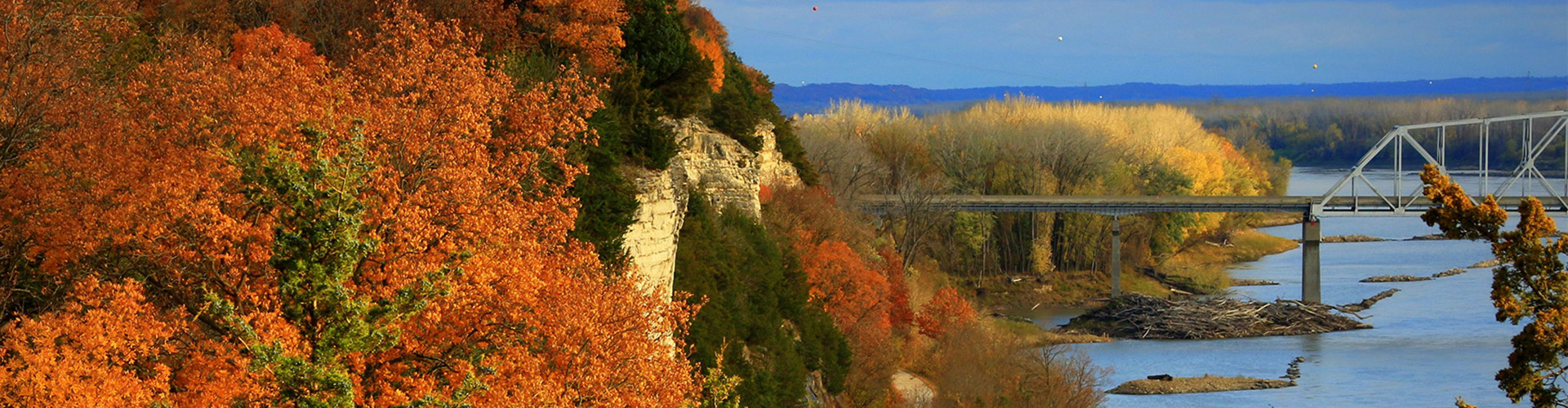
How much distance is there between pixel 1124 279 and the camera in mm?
108000

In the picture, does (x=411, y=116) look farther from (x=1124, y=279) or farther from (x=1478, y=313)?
(x=1124, y=279)

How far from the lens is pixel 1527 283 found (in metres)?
30.1

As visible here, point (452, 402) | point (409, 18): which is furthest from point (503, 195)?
point (409, 18)

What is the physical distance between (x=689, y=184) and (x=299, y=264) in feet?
84.7

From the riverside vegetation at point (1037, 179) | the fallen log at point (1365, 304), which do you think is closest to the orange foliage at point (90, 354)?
the riverside vegetation at point (1037, 179)

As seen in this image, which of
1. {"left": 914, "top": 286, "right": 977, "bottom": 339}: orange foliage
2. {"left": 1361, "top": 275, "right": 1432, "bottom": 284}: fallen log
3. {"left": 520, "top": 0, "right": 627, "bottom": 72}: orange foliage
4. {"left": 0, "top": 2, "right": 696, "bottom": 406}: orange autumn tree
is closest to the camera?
{"left": 0, "top": 2, "right": 696, "bottom": 406}: orange autumn tree

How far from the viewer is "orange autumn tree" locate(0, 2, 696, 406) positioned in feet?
59.4

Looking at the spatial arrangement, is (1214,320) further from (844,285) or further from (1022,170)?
(844,285)

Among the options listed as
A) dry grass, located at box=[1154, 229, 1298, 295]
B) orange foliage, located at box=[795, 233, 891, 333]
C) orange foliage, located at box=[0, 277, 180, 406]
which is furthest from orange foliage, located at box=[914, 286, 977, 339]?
orange foliage, located at box=[0, 277, 180, 406]

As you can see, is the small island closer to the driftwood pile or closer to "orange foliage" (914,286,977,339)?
"orange foliage" (914,286,977,339)

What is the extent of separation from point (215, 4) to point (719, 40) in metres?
28.3

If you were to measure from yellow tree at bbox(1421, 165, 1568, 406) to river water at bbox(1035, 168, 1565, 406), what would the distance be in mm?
29146

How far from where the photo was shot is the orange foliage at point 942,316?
66.1 meters

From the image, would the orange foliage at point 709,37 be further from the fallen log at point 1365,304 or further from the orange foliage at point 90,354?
the fallen log at point 1365,304
